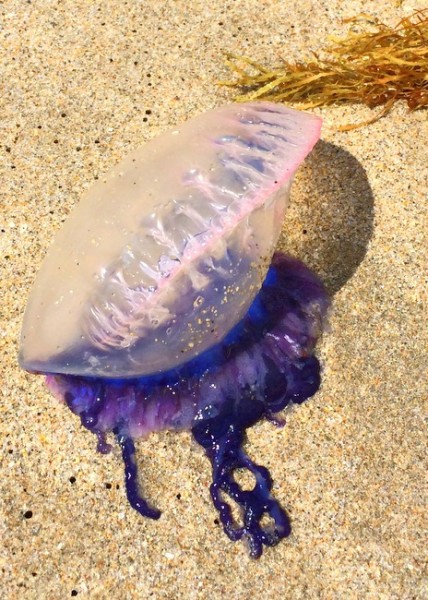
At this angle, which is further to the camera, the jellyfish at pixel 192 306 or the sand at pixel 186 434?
the sand at pixel 186 434

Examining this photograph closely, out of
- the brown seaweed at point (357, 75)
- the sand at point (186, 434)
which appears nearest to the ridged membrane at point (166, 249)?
the sand at point (186, 434)

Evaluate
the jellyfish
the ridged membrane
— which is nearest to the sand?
the jellyfish

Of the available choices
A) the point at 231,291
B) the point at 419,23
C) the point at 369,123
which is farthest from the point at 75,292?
the point at 419,23

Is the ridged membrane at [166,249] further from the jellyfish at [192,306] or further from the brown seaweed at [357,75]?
the brown seaweed at [357,75]

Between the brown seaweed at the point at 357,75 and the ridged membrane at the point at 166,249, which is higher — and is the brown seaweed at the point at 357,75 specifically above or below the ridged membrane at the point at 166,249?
below

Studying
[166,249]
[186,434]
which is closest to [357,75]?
[166,249]

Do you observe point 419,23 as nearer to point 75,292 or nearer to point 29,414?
point 75,292
